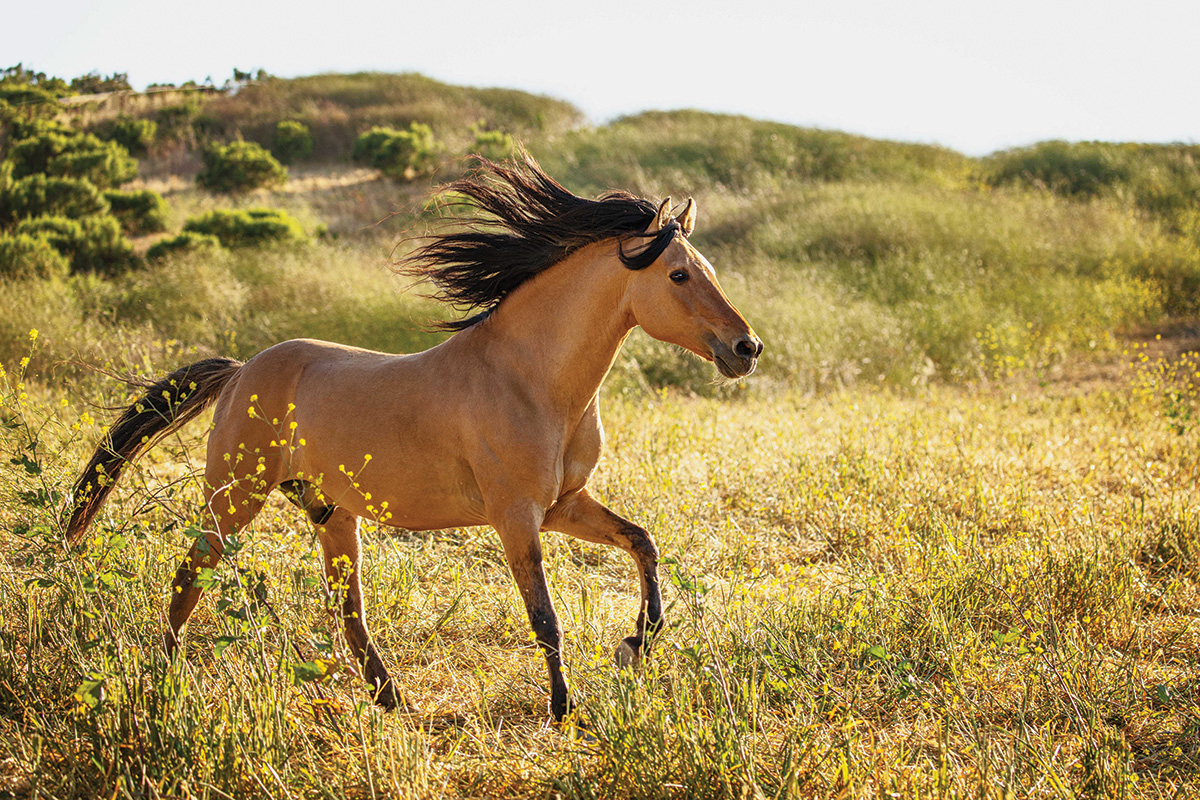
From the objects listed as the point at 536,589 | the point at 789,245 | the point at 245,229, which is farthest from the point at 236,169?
the point at 536,589

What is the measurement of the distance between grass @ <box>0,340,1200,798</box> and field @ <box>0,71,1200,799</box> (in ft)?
0.06

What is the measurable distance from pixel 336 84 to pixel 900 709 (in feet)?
97.2

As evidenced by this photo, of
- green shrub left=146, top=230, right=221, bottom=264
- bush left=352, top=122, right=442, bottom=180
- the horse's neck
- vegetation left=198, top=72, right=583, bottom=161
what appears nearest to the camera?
the horse's neck

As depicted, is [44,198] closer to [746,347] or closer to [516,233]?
[516,233]

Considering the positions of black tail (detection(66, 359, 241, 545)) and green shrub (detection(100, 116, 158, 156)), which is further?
green shrub (detection(100, 116, 158, 156))

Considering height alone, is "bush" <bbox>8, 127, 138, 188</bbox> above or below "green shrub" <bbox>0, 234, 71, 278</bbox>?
above

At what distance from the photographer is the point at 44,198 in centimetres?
1355

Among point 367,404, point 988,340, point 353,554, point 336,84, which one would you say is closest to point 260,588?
point 367,404

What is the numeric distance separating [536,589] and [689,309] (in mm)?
1053

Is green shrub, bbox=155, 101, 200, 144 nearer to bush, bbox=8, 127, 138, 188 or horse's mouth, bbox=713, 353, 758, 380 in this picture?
bush, bbox=8, 127, 138, 188

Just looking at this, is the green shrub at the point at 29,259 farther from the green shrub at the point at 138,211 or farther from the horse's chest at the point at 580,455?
the horse's chest at the point at 580,455

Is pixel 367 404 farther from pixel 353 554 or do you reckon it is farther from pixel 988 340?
pixel 988 340

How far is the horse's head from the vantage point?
2773mm

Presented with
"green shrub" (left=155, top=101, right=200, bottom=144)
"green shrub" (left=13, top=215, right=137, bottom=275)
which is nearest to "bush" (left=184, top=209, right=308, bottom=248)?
"green shrub" (left=13, top=215, right=137, bottom=275)
